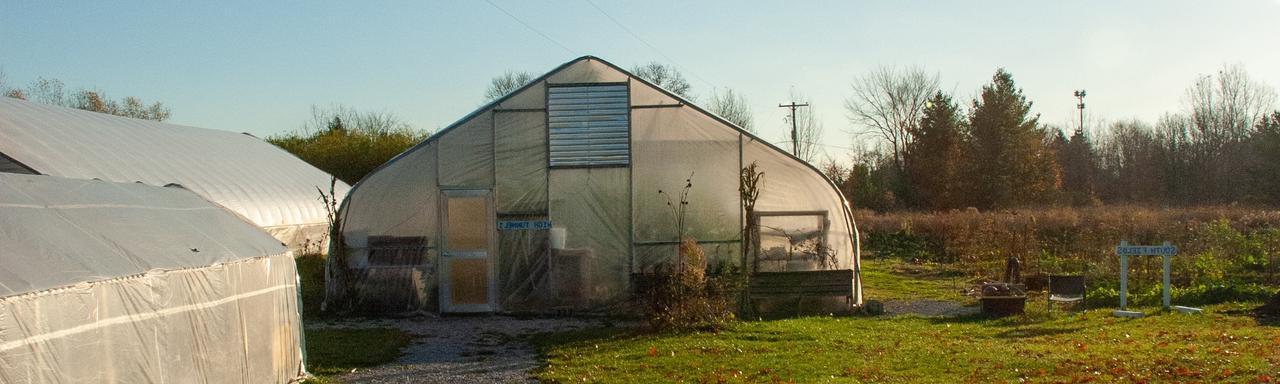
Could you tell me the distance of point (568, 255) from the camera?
52.7 ft

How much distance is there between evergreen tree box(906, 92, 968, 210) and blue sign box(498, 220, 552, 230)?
108ft

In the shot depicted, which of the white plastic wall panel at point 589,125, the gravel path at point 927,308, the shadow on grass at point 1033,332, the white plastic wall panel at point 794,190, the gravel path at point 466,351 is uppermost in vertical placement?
the white plastic wall panel at point 589,125

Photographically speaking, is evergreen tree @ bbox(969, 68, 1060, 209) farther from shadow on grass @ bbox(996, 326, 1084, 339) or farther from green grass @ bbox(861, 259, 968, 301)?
shadow on grass @ bbox(996, 326, 1084, 339)

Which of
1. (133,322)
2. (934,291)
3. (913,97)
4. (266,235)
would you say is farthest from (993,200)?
(133,322)

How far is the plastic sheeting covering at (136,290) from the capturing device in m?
5.96

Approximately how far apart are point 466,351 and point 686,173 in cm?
509

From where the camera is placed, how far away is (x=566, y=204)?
637 inches

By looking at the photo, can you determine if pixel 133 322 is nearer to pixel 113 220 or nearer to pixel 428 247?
pixel 113 220

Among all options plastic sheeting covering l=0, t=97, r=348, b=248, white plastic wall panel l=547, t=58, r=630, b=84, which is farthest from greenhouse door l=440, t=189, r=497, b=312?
plastic sheeting covering l=0, t=97, r=348, b=248

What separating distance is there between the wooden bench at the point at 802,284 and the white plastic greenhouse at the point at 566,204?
2.85 ft

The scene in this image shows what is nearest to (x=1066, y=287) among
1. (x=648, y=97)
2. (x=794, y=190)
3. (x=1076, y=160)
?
(x=794, y=190)

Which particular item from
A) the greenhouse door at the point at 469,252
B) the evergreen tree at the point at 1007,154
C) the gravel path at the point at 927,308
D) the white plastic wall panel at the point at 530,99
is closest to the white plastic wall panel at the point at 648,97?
the white plastic wall panel at the point at 530,99

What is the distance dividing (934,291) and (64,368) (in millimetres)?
15880

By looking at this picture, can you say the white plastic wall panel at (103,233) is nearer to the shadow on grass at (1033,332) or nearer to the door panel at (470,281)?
the door panel at (470,281)
